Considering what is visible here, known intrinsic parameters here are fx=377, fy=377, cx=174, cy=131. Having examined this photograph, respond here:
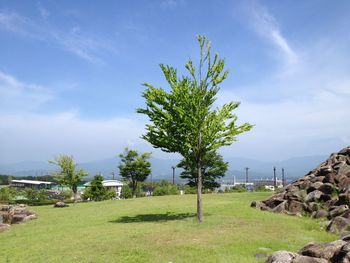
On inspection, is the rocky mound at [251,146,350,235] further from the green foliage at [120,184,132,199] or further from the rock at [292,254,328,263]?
the green foliage at [120,184,132,199]

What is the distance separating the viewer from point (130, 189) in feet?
214

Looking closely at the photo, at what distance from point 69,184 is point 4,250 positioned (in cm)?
3147

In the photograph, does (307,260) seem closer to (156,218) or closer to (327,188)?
(156,218)

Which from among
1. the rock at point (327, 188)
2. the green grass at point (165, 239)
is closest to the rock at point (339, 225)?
the green grass at point (165, 239)

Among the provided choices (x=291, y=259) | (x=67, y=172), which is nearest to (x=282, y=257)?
(x=291, y=259)

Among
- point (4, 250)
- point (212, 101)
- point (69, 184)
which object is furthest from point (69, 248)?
point (69, 184)

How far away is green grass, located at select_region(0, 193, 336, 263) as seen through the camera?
46.0 ft

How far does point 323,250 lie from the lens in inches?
436

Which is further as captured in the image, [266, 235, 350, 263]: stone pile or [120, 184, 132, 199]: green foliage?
[120, 184, 132, 199]: green foliage

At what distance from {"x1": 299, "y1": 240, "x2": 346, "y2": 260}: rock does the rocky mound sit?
10757mm

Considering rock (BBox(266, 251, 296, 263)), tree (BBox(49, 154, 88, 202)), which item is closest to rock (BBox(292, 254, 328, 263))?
rock (BBox(266, 251, 296, 263))

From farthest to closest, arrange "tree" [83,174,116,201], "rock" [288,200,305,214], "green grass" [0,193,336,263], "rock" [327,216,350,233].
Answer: "tree" [83,174,116,201] < "rock" [288,200,305,214] < "rock" [327,216,350,233] < "green grass" [0,193,336,263]

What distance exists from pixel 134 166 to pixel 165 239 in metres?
42.2

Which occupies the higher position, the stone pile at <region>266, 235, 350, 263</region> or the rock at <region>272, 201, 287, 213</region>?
the rock at <region>272, 201, 287, 213</region>
